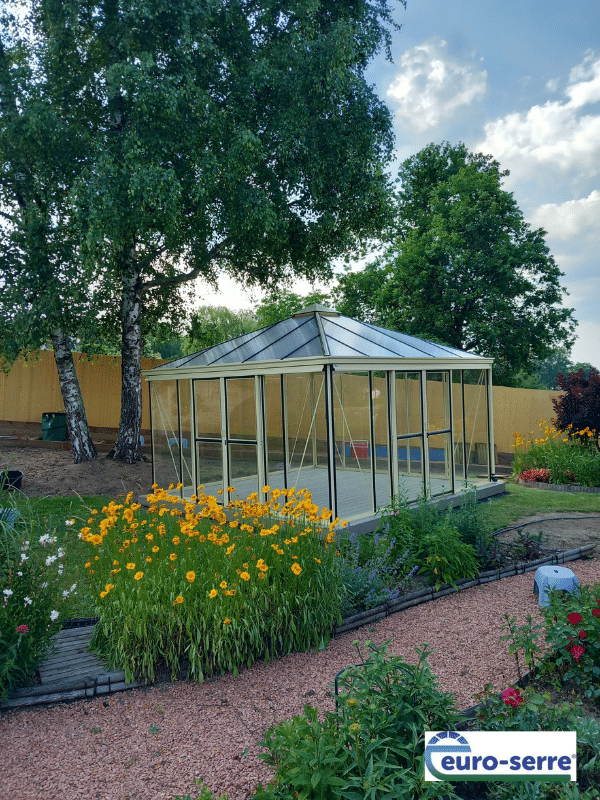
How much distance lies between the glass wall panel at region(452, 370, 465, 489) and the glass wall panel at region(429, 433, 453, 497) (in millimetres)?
253

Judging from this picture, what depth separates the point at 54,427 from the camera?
1388cm

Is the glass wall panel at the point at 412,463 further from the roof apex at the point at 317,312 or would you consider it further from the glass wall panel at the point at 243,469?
the roof apex at the point at 317,312

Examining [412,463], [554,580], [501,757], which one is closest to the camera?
[501,757]

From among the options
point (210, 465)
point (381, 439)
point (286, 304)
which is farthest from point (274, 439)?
point (286, 304)

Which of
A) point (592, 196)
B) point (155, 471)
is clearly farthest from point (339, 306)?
point (155, 471)

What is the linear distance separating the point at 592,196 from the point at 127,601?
14.6 m

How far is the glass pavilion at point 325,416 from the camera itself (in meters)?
7.29

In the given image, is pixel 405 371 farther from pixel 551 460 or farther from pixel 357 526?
pixel 551 460

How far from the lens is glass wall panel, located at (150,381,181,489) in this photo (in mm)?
8992

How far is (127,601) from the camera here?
373 cm

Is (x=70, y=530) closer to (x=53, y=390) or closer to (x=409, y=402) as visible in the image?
(x=409, y=402)

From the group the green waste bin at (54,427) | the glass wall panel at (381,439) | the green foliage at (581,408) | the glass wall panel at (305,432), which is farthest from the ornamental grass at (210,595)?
the green waste bin at (54,427)

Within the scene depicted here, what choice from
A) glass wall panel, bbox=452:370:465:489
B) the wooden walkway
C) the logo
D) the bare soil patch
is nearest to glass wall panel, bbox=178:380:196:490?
the bare soil patch

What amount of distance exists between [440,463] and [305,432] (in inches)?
92.3
